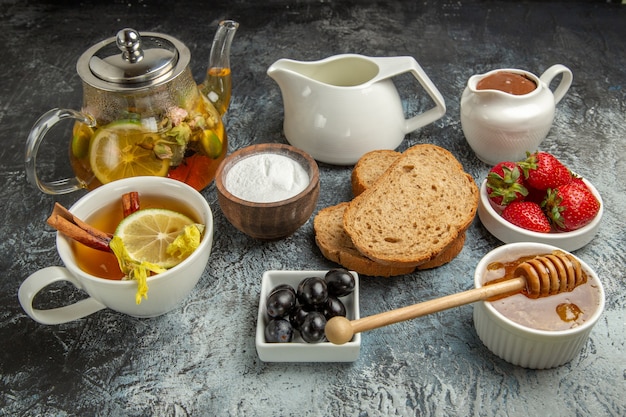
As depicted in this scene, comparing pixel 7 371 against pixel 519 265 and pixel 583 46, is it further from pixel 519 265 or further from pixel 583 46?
pixel 583 46

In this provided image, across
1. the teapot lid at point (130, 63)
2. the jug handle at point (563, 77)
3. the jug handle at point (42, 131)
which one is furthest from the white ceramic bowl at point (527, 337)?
the jug handle at point (42, 131)

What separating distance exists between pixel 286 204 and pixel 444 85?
0.85m

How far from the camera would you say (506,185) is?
1.37 meters

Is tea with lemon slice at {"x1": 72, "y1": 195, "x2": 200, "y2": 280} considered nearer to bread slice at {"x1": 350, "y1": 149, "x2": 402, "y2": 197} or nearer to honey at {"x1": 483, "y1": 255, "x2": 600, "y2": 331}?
bread slice at {"x1": 350, "y1": 149, "x2": 402, "y2": 197}

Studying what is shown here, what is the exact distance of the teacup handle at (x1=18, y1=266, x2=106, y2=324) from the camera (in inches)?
42.2

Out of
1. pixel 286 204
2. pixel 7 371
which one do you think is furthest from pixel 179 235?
pixel 7 371

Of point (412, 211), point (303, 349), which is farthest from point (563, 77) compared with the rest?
point (303, 349)

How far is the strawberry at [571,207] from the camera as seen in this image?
1.31 metres

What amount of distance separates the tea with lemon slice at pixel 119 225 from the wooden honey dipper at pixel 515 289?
0.36 m

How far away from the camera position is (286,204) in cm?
129

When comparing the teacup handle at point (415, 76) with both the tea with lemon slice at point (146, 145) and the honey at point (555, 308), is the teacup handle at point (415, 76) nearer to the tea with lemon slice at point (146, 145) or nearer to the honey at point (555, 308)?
the tea with lemon slice at point (146, 145)

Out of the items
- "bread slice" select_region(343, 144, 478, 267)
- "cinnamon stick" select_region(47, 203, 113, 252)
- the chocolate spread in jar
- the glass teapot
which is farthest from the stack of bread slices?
"cinnamon stick" select_region(47, 203, 113, 252)

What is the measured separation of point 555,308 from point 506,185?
1.14ft

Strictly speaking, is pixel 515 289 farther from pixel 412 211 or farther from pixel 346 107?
pixel 346 107
